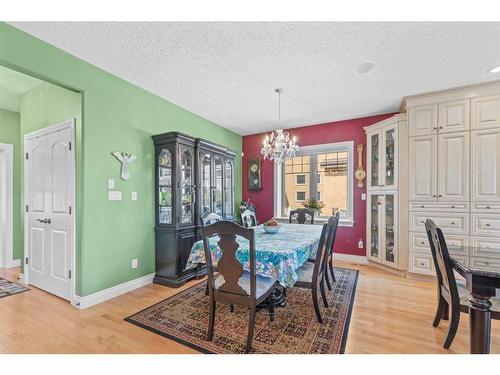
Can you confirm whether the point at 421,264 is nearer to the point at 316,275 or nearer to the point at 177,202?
the point at 316,275

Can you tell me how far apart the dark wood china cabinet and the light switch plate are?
536mm

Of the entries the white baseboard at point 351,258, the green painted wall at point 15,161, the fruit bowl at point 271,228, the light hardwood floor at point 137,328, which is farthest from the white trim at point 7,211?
the white baseboard at point 351,258

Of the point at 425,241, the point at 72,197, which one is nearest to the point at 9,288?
the point at 72,197

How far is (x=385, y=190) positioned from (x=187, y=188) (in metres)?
3.09

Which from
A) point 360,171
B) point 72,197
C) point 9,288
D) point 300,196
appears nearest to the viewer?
point 72,197

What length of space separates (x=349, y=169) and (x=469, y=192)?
175cm

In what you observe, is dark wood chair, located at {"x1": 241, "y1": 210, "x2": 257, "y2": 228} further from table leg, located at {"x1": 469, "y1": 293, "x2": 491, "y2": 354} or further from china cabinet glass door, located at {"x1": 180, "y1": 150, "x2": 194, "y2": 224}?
table leg, located at {"x1": 469, "y1": 293, "x2": 491, "y2": 354}

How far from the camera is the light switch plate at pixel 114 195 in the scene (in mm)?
2693

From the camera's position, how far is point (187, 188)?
3.37 m

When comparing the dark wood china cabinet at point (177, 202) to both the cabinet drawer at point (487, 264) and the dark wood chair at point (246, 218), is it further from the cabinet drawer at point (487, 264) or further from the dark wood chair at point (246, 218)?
the cabinet drawer at point (487, 264)

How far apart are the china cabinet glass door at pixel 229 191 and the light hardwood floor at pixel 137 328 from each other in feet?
5.85

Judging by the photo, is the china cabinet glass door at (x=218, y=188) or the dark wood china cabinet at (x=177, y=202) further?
the china cabinet glass door at (x=218, y=188)

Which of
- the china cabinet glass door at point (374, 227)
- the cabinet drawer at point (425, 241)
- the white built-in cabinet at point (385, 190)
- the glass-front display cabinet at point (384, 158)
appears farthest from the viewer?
the china cabinet glass door at point (374, 227)

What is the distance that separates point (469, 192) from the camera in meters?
3.00
